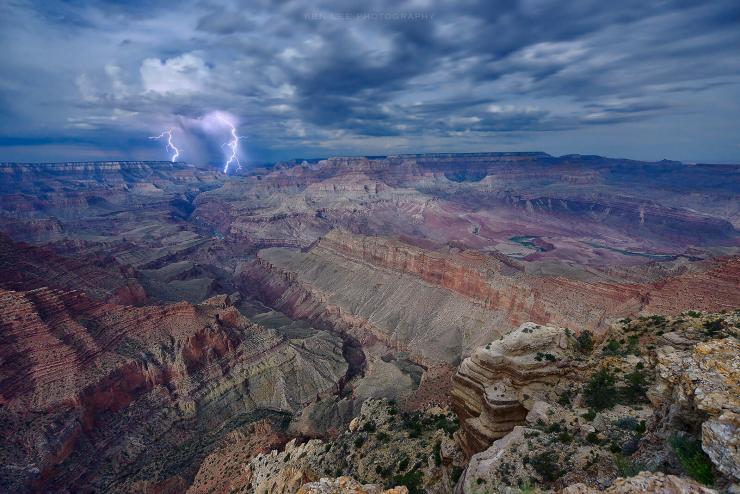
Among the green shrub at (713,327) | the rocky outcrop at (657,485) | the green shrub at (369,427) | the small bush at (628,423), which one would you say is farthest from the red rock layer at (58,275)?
the green shrub at (713,327)

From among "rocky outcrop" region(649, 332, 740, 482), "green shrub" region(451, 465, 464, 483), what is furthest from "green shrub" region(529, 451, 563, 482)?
"green shrub" region(451, 465, 464, 483)

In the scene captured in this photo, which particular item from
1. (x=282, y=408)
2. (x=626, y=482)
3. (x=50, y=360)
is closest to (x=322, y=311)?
(x=282, y=408)

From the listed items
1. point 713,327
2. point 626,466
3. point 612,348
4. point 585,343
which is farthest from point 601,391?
point 626,466

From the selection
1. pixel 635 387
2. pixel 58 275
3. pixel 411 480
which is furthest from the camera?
pixel 58 275

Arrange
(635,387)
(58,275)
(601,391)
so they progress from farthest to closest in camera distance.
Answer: (58,275), (601,391), (635,387)

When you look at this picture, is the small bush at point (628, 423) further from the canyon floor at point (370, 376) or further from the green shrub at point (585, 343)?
the green shrub at point (585, 343)

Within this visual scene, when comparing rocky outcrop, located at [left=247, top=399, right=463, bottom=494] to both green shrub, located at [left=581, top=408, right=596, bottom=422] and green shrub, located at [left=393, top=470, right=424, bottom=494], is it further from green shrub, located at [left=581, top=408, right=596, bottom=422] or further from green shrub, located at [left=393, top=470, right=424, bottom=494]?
green shrub, located at [left=581, top=408, right=596, bottom=422]

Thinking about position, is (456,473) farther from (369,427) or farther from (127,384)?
(127,384)

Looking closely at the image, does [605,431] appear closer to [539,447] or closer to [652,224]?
[539,447]
